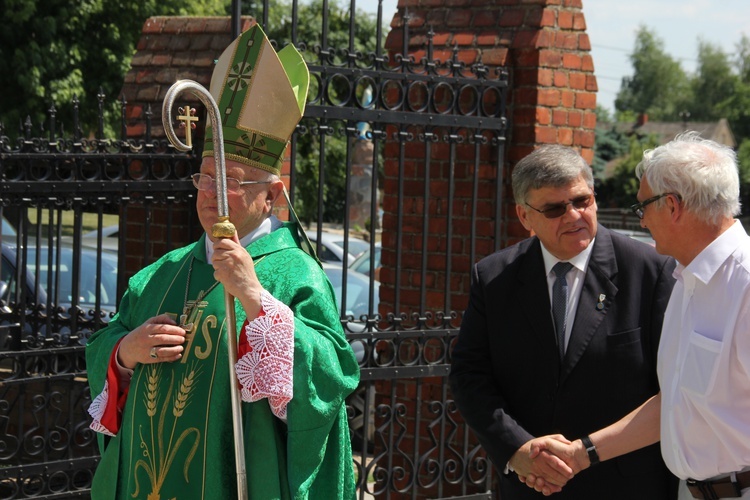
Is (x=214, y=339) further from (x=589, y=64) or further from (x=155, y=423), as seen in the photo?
(x=589, y=64)

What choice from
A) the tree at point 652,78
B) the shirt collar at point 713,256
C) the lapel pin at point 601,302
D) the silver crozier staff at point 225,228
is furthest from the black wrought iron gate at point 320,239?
the tree at point 652,78

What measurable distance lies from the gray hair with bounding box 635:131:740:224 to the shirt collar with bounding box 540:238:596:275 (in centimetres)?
52

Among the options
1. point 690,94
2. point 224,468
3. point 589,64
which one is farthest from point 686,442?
point 690,94

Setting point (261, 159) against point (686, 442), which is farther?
point (261, 159)

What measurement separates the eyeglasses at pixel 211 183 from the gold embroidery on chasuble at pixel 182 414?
1.04ft

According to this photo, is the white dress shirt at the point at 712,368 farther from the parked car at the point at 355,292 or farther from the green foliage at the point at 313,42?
the green foliage at the point at 313,42

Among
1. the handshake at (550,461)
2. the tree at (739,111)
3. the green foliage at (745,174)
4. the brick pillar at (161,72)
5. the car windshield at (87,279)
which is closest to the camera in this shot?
the handshake at (550,461)

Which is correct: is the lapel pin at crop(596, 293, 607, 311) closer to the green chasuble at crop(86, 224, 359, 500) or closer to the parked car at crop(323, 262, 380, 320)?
the green chasuble at crop(86, 224, 359, 500)

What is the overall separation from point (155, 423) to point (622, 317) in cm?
152

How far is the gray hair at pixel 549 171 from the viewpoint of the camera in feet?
11.6

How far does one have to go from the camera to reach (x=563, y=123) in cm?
536

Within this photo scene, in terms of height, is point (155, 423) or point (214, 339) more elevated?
point (214, 339)

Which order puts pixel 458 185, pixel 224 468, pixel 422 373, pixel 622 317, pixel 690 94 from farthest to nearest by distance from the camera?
pixel 690 94, pixel 458 185, pixel 422 373, pixel 622 317, pixel 224 468

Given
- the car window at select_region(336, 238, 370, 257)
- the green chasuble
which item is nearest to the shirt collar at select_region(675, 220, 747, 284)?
the green chasuble
